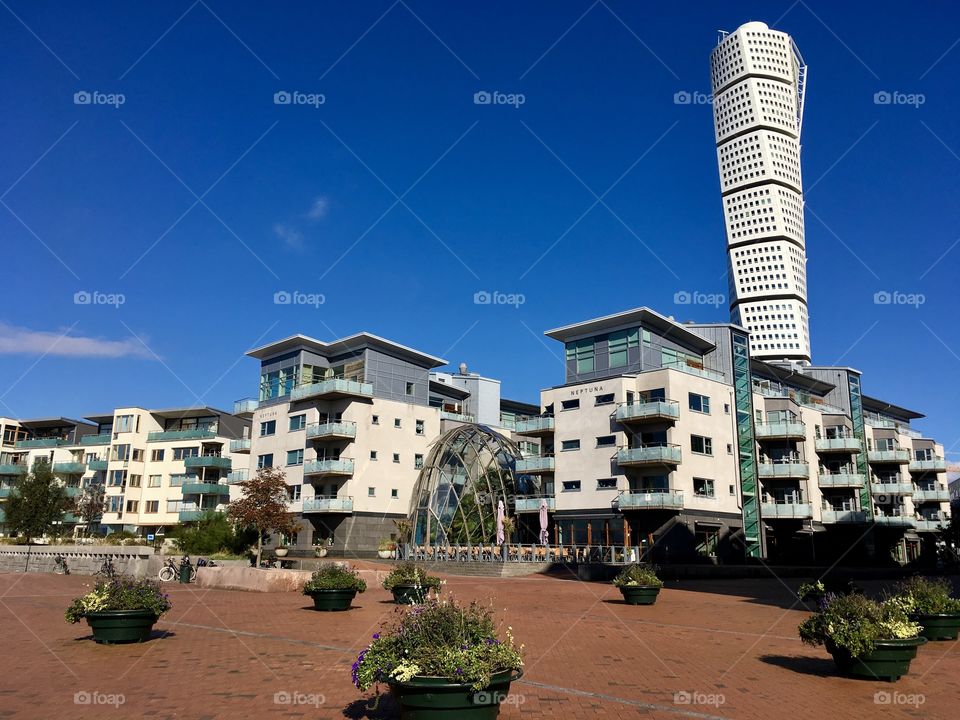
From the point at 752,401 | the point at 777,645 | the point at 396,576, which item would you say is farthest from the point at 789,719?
the point at 752,401

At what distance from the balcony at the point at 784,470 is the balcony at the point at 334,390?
28.0 m

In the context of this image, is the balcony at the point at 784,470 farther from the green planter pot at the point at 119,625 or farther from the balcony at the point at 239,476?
the green planter pot at the point at 119,625

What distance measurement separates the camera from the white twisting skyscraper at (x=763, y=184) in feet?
346

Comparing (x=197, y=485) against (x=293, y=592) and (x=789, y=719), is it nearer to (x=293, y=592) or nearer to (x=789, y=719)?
(x=293, y=592)

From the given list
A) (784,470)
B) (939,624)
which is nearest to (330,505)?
(784,470)

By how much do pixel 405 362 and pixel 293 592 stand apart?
32.0m

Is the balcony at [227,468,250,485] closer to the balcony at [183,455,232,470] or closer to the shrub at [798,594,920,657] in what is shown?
the balcony at [183,455,232,470]

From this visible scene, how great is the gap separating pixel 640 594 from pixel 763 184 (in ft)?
326

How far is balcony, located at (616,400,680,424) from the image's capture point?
1735 inches

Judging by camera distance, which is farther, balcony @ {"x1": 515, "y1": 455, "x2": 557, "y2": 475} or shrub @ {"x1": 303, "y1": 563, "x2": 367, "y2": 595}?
balcony @ {"x1": 515, "y1": 455, "x2": 557, "y2": 475}

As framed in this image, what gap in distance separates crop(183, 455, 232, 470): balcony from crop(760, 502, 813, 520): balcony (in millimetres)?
45586

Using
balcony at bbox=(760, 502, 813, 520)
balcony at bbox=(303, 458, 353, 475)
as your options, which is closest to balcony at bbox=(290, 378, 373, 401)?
balcony at bbox=(303, 458, 353, 475)

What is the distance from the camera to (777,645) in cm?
1441

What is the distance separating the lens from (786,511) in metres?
50.1
